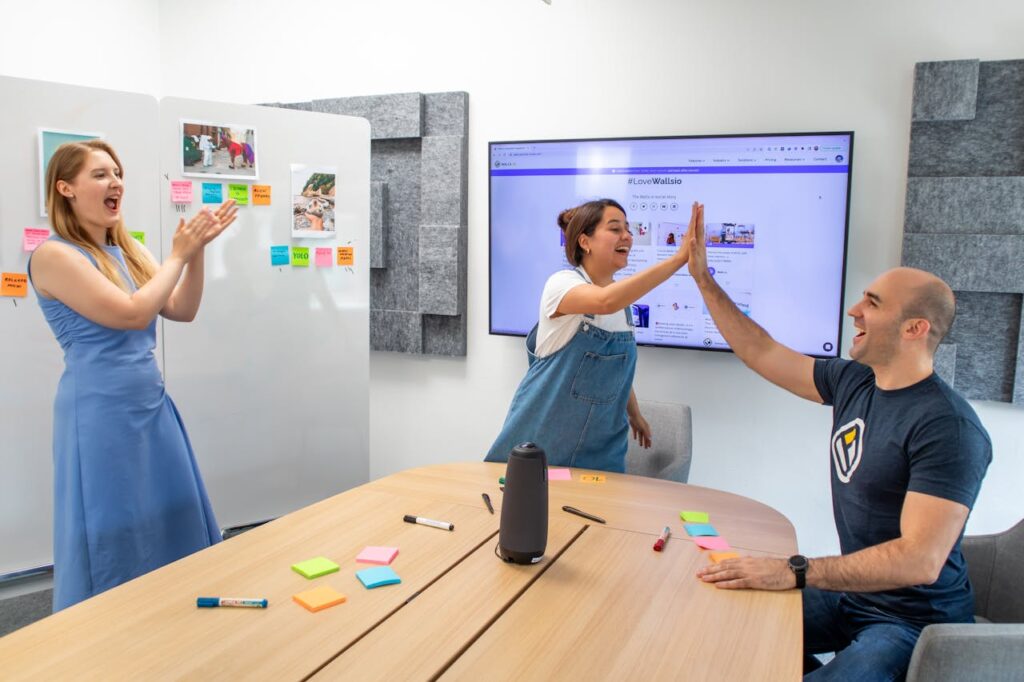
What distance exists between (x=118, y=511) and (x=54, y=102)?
169cm

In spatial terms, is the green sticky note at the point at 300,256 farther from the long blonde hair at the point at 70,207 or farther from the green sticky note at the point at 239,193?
the long blonde hair at the point at 70,207

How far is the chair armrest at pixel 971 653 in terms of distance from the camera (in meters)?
1.33

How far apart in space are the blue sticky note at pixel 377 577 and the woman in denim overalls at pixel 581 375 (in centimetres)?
84

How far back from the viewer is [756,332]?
2336 millimetres

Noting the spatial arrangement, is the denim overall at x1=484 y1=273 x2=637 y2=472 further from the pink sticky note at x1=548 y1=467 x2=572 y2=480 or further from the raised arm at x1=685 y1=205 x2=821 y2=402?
the raised arm at x1=685 y1=205 x2=821 y2=402

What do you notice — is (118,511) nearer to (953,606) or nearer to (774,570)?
(774,570)

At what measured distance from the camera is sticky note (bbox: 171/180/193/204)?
3215 mm

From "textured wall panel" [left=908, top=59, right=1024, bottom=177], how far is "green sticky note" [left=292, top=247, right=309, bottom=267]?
2525 millimetres

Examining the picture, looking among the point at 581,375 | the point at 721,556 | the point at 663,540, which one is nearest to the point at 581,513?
the point at 663,540

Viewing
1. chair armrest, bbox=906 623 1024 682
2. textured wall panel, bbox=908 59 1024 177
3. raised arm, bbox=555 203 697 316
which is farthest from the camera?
textured wall panel, bbox=908 59 1024 177

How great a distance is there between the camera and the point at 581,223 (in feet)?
7.93

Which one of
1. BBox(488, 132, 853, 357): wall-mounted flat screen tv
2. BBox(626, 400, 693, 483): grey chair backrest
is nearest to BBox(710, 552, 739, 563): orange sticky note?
BBox(626, 400, 693, 483): grey chair backrest

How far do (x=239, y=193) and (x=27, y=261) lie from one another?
850mm

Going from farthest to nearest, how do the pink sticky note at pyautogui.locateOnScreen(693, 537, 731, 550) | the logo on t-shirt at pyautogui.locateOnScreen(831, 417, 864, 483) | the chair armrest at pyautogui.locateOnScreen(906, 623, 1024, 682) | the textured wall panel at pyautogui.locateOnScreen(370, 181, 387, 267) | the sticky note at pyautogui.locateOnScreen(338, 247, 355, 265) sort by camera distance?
1. the textured wall panel at pyautogui.locateOnScreen(370, 181, 387, 267)
2. the sticky note at pyautogui.locateOnScreen(338, 247, 355, 265)
3. the logo on t-shirt at pyautogui.locateOnScreen(831, 417, 864, 483)
4. the pink sticky note at pyautogui.locateOnScreen(693, 537, 731, 550)
5. the chair armrest at pyautogui.locateOnScreen(906, 623, 1024, 682)
